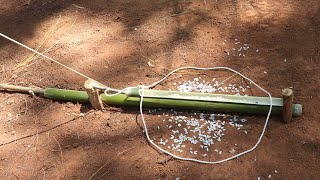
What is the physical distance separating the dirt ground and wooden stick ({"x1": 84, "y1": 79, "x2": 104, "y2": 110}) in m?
0.06

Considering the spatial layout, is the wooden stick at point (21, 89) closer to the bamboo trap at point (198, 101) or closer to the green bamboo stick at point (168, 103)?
the green bamboo stick at point (168, 103)

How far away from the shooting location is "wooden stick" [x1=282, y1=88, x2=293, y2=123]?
2.48 metres

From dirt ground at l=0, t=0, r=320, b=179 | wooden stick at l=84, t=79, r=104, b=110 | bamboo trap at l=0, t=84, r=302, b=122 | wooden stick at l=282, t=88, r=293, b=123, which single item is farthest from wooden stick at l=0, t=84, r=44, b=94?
wooden stick at l=282, t=88, r=293, b=123

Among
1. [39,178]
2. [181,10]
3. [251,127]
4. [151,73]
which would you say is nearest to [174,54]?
[151,73]

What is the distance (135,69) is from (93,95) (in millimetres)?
522

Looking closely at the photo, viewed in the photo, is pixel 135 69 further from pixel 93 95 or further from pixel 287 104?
pixel 287 104

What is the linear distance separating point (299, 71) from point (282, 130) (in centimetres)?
56

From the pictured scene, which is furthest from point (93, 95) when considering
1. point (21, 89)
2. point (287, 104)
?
point (287, 104)

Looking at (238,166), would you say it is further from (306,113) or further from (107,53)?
(107,53)

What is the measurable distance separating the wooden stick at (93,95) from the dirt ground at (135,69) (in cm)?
6

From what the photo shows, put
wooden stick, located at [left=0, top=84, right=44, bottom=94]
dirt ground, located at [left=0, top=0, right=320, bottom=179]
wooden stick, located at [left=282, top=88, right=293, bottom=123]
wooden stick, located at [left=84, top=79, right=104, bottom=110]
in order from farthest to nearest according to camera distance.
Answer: wooden stick, located at [left=0, top=84, right=44, bottom=94]
wooden stick, located at [left=84, top=79, right=104, bottom=110]
dirt ground, located at [left=0, top=0, right=320, bottom=179]
wooden stick, located at [left=282, top=88, right=293, bottom=123]

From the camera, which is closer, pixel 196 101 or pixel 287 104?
pixel 287 104

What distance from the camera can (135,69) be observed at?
10.7ft

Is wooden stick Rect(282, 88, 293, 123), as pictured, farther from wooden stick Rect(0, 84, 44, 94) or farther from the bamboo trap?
wooden stick Rect(0, 84, 44, 94)
